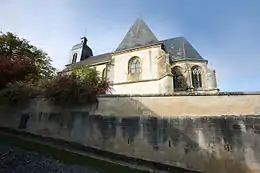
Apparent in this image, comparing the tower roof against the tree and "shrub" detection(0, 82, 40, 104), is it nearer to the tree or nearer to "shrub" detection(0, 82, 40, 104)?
the tree

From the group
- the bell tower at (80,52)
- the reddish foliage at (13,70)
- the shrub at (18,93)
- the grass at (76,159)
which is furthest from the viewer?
the bell tower at (80,52)

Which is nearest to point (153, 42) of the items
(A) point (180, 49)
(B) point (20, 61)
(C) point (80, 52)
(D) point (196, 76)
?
(A) point (180, 49)

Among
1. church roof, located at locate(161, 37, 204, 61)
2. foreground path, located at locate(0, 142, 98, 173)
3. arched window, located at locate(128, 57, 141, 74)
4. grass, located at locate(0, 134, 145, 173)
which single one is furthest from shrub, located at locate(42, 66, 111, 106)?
Answer: church roof, located at locate(161, 37, 204, 61)

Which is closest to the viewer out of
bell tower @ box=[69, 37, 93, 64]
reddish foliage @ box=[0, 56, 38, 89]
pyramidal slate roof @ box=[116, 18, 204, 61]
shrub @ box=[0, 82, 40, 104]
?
shrub @ box=[0, 82, 40, 104]

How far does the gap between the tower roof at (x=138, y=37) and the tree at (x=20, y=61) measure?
9505 mm

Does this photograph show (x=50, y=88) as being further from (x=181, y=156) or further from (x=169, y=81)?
(x=169, y=81)

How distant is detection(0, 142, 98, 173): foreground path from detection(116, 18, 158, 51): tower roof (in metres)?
18.7

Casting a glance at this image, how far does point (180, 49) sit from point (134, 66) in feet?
16.2

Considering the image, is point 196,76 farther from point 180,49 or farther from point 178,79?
point 180,49

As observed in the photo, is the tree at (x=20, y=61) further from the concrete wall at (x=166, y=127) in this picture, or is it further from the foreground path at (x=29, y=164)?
the foreground path at (x=29, y=164)

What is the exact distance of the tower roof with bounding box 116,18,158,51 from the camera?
24734mm

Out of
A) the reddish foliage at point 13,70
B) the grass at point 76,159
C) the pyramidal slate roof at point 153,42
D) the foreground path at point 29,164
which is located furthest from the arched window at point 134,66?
the foreground path at point 29,164

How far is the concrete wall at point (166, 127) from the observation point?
8.38 metres

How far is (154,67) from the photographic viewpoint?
74.5ft
